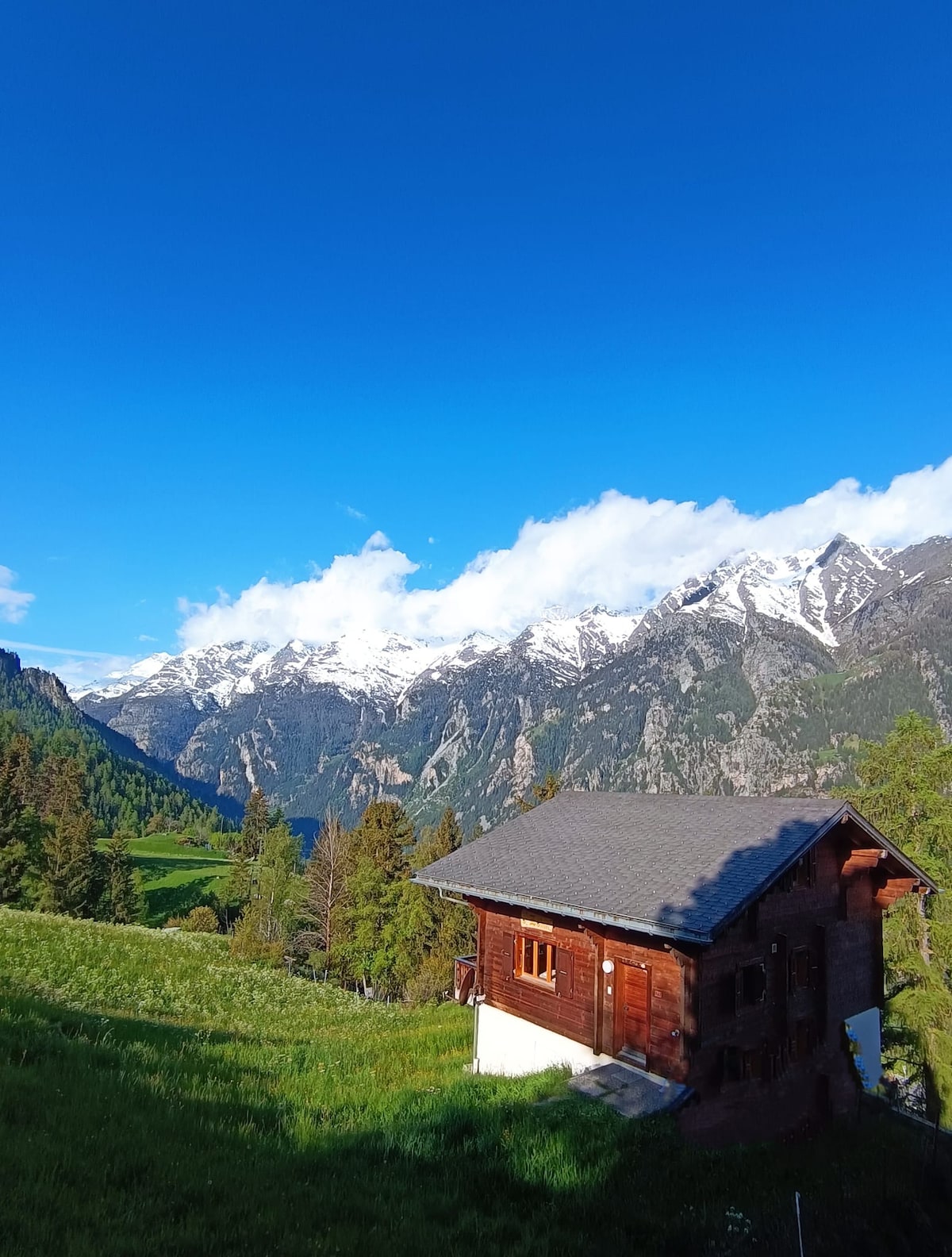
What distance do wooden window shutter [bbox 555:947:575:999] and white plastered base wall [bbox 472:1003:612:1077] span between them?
104 centimetres

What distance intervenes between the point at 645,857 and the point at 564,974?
363 cm

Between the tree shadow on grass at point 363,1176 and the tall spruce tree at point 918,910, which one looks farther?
the tall spruce tree at point 918,910

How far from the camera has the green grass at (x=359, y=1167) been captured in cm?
753

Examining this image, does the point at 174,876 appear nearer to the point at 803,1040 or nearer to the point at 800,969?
the point at 803,1040

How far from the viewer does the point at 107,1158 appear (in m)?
8.41

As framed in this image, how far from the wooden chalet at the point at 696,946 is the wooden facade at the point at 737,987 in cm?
4

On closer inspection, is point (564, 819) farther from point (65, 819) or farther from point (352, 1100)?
point (65, 819)

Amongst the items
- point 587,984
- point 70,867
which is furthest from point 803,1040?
point 70,867

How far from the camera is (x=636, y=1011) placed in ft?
53.6

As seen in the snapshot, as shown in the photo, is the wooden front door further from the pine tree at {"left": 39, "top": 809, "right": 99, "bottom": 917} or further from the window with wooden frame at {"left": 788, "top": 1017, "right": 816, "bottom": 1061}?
the pine tree at {"left": 39, "top": 809, "right": 99, "bottom": 917}

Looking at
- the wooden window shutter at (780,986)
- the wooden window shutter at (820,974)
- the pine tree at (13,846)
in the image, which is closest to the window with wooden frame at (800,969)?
the wooden window shutter at (820,974)

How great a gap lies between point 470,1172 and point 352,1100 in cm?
396

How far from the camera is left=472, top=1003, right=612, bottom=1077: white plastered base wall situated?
689 inches

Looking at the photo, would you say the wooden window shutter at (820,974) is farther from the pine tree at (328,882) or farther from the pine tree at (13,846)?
the pine tree at (13,846)
